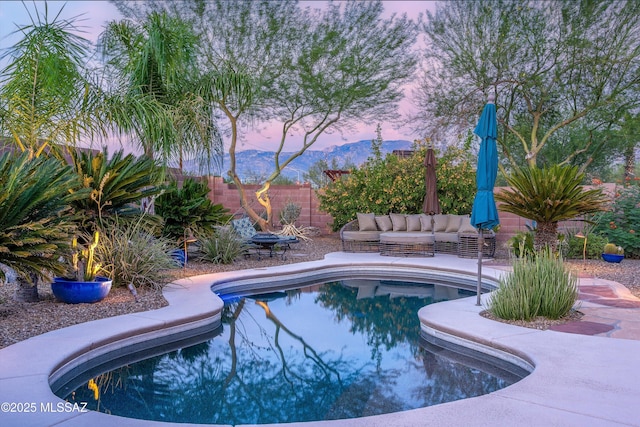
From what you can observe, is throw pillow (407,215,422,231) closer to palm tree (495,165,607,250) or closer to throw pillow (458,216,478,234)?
throw pillow (458,216,478,234)

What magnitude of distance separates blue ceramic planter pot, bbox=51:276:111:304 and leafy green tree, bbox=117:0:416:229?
834 centimetres

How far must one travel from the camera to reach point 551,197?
28.6 feet

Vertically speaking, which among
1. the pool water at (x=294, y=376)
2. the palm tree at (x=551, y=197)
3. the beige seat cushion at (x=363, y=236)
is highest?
the palm tree at (x=551, y=197)

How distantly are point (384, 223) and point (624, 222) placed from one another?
519 cm

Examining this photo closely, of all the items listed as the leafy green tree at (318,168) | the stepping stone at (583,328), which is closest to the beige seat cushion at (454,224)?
the stepping stone at (583,328)

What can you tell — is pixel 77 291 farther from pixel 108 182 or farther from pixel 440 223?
pixel 440 223

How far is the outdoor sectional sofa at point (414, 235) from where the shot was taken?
1169 centimetres

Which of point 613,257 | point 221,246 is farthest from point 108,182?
point 613,257

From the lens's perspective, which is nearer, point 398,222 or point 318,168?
point 398,222

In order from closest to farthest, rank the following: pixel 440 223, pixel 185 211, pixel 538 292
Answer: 1. pixel 538 292
2. pixel 185 211
3. pixel 440 223

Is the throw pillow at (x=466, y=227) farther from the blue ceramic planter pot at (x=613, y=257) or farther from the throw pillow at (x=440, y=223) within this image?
the blue ceramic planter pot at (x=613, y=257)

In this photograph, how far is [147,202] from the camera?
28.9 feet

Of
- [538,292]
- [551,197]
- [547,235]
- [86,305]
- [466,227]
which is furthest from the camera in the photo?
[466,227]

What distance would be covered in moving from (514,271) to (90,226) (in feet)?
18.1
